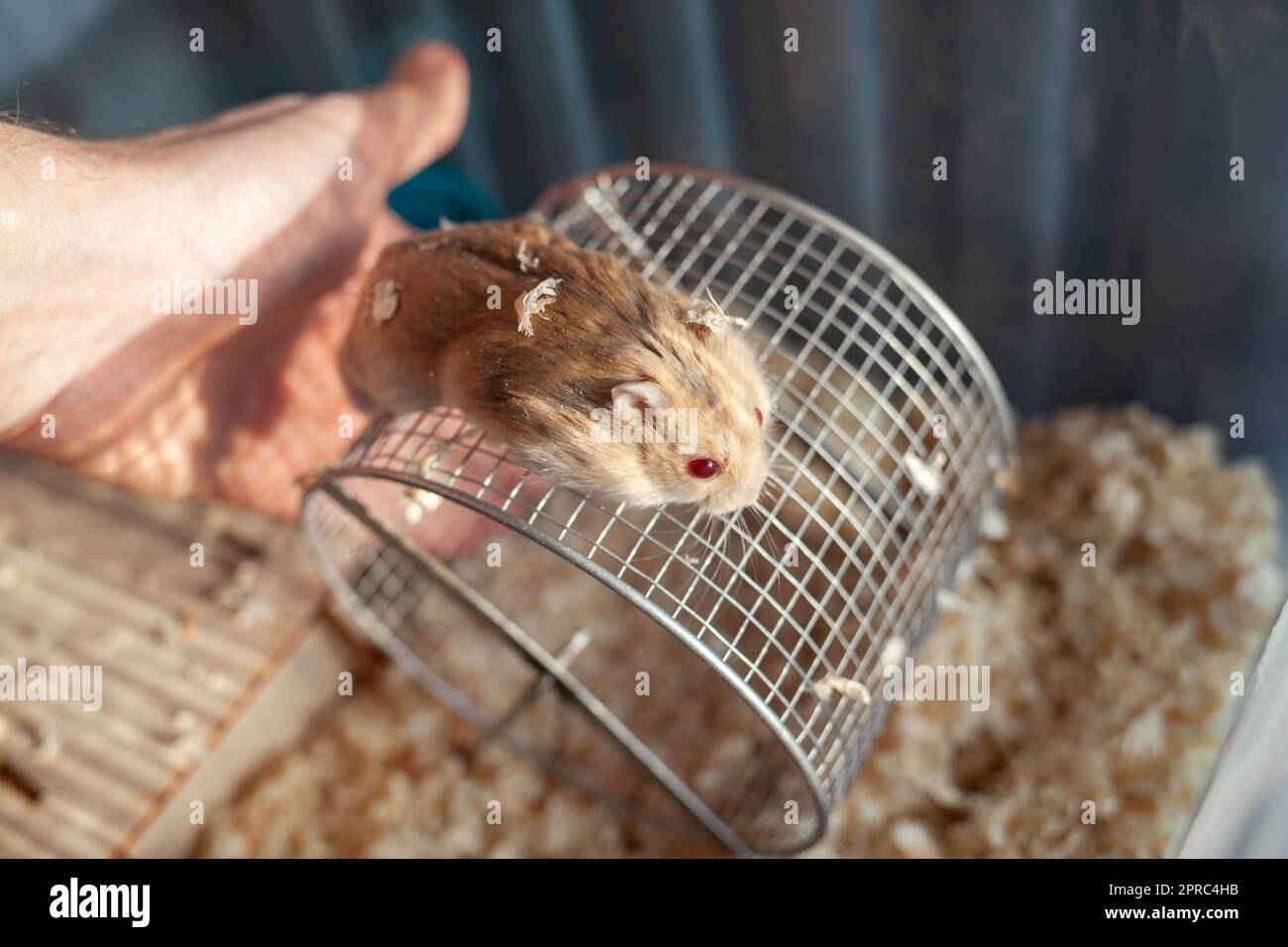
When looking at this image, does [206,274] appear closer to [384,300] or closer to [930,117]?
[384,300]

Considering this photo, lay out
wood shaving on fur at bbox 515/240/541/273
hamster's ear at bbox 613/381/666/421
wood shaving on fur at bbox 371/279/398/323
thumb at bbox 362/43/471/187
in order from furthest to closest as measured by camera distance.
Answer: thumb at bbox 362/43/471/187 → wood shaving on fur at bbox 371/279/398/323 → wood shaving on fur at bbox 515/240/541/273 → hamster's ear at bbox 613/381/666/421

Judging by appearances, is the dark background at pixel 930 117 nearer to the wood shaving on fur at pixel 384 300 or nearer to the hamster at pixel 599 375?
the wood shaving on fur at pixel 384 300

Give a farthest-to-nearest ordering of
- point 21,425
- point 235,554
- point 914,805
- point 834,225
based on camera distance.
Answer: point 235,554 → point 914,805 → point 21,425 → point 834,225

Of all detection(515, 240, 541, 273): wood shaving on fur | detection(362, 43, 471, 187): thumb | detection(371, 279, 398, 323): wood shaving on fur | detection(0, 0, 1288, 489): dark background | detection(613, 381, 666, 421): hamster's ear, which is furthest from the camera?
detection(362, 43, 471, 187): thumb

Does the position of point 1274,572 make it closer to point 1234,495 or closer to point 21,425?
point 1234,495

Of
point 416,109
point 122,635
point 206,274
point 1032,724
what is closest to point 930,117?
point 416,109

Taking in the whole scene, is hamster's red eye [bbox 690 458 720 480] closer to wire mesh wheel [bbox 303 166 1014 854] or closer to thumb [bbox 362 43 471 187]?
wire mesh wheel [bbox 303 166 1014 854]

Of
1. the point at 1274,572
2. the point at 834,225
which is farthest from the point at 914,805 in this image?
the point at 834,225

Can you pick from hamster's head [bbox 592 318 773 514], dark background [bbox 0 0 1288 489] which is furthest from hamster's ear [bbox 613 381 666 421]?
dark background [bbox 0 0 1288 489]
